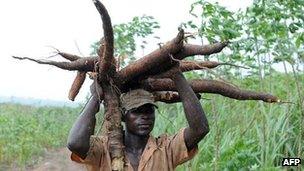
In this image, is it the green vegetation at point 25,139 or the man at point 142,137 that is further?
the green vegetation at point 25,139

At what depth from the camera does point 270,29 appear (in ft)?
12.5

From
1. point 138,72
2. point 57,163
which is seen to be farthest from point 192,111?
point 57,163

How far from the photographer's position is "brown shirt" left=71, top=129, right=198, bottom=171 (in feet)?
9.00

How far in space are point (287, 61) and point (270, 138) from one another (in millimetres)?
686

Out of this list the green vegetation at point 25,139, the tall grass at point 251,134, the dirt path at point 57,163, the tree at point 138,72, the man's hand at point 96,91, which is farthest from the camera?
the green vegetation at point 25,139

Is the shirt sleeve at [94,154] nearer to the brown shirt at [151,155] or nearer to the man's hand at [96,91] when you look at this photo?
the brown shirt at [151,155]

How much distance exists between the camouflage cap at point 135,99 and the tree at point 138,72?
41 millimetres

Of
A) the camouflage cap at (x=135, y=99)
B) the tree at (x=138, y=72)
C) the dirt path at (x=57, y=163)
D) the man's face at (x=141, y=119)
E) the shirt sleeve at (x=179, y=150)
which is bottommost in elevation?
the dirt path at (x=57, y=163)

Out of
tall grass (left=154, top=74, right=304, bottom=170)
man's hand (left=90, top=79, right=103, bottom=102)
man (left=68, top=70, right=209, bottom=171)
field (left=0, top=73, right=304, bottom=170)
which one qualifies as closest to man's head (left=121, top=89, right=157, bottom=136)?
man (left=68, top=70, right=209, bottom=171)

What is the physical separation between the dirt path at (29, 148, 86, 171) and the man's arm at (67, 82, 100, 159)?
4.25m

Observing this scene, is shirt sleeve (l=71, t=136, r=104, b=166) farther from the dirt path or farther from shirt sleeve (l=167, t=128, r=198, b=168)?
the dirt path

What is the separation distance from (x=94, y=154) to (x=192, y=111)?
1.67 feet

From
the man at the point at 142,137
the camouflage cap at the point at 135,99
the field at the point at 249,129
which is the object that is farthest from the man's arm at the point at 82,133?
the field at the point at 249,129

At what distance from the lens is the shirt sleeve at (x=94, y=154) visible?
108 inches
